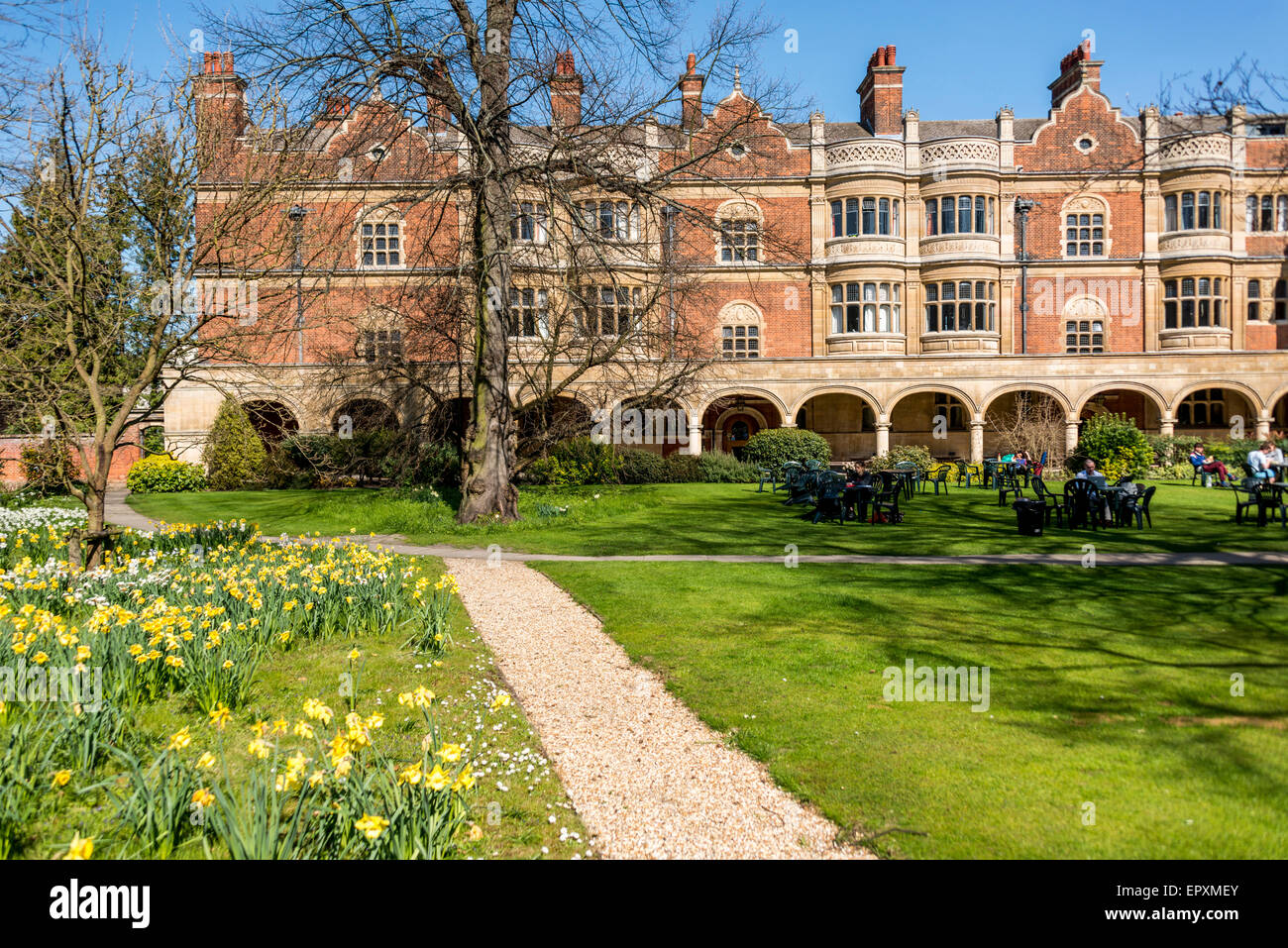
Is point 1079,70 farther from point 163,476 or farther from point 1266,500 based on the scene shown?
point 163,476

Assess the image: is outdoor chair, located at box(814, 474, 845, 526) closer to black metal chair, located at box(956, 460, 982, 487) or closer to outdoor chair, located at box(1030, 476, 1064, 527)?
outdoor chair, located at box(1030, 476, 1064, 527)

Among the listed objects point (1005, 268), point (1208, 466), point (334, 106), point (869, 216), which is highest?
point (869, 216)

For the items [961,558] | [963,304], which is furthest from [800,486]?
[963,304]

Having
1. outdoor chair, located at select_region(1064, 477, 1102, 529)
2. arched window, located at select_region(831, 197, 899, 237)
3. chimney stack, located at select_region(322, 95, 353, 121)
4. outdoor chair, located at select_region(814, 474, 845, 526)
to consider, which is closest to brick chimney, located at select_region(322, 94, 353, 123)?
chimney stack, located at select_region(322, 95, 353, 121)

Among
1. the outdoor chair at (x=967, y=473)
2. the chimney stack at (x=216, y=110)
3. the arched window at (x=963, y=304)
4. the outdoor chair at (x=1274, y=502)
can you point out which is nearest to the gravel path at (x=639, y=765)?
the chimney stack at (x=216, y=110)

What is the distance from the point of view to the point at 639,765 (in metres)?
4.92

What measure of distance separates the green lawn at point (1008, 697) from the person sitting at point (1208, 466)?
17221 millimetres

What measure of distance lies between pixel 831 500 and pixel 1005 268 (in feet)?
69.1

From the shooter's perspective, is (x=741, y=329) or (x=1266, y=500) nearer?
(x=1266, y=500)

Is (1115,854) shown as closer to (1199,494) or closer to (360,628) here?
(360,628)

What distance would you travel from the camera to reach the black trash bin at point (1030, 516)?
45.9 ft

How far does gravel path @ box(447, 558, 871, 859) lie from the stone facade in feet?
77.9

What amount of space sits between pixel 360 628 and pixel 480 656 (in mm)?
1218

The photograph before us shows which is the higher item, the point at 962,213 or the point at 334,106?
the point at 962,213
